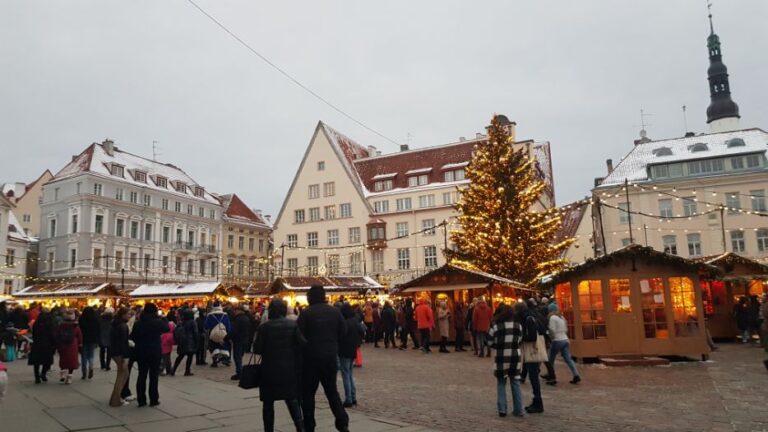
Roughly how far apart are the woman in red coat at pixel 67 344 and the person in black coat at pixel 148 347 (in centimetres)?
337

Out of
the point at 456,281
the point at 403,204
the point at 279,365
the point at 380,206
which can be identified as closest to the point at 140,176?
the point at 380,206

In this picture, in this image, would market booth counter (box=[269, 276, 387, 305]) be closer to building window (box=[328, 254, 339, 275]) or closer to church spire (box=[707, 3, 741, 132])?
building window (box=[328, 254, 339, 275])

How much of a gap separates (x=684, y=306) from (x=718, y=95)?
1978 inches

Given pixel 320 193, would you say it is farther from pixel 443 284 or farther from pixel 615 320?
pixel 615 320

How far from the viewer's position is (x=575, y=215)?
55594 mm

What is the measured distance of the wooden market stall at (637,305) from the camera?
13734mm

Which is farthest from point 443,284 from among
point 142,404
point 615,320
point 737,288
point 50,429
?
point 50,429

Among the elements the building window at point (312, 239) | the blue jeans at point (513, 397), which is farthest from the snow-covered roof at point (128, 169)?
the blue jeans at point (513, 397)

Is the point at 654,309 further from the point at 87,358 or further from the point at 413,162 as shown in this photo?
the point at 413,162

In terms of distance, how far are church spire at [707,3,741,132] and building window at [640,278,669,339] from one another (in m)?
47.7

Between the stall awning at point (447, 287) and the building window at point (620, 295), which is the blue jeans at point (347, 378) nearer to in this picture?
the building window at point (620, 295)

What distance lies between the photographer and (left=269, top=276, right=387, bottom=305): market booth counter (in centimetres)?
2917

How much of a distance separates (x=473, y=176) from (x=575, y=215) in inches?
1314

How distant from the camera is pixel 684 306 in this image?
13.9 m
